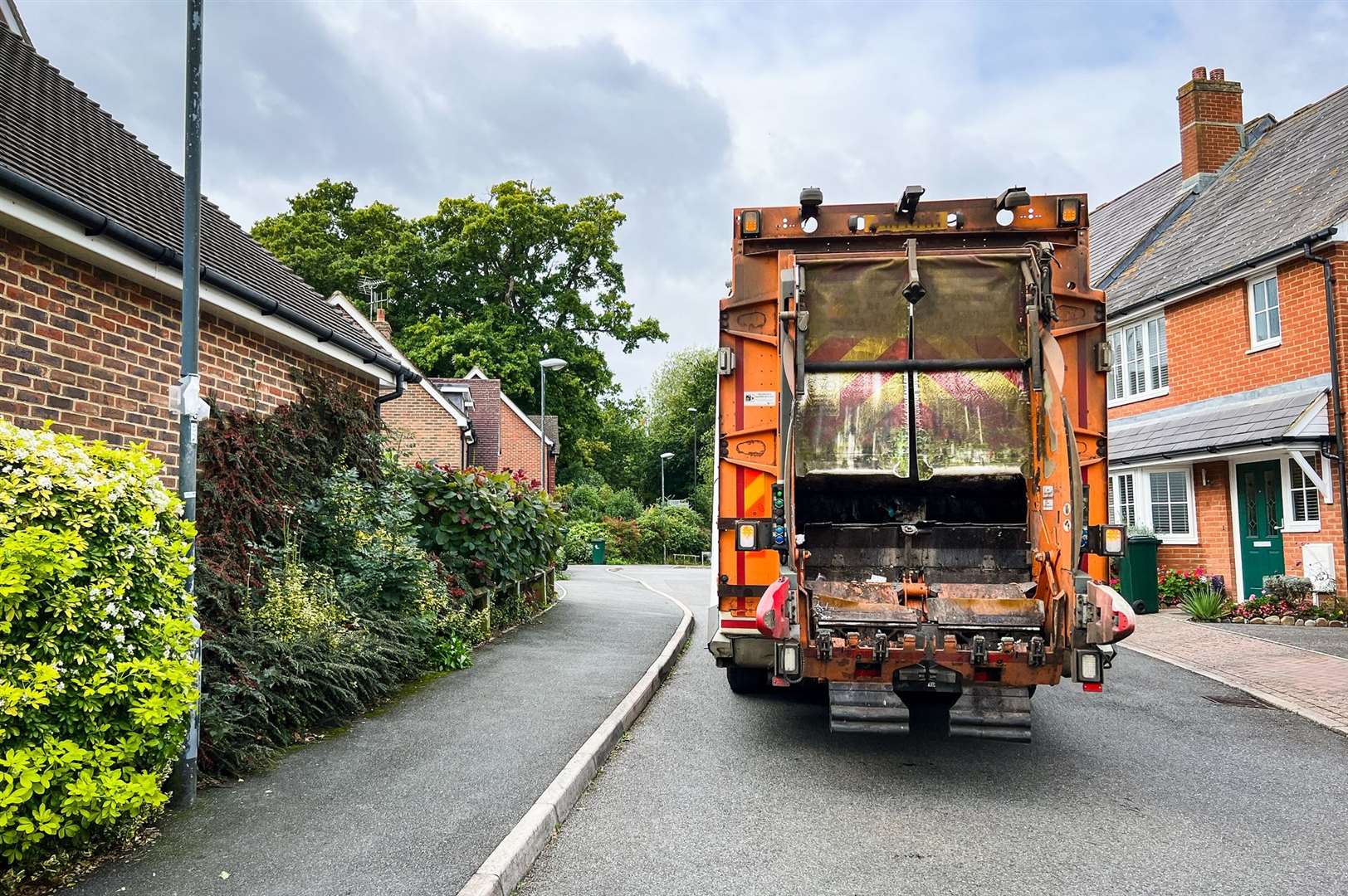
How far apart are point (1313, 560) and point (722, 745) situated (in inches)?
432

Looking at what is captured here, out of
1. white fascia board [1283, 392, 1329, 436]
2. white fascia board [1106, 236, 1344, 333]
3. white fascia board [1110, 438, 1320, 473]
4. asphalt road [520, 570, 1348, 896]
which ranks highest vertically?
white fascia board [1106, 236, 1344, 333]

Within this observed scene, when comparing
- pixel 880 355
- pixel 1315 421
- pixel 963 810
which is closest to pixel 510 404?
pixel 1315 421

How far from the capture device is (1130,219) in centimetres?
2205

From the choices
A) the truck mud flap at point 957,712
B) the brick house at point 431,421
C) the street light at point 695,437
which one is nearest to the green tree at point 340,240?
the brick house at point 431,421

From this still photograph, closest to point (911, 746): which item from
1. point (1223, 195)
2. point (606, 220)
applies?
point (1223, 195)

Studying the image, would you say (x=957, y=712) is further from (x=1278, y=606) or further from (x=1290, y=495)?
(x=1290, y=495)

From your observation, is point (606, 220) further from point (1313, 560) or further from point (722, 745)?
point (722, 745)

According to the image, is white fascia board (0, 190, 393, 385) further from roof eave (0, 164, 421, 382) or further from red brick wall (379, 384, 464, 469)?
red brick wall (379, 384, 464, 469)

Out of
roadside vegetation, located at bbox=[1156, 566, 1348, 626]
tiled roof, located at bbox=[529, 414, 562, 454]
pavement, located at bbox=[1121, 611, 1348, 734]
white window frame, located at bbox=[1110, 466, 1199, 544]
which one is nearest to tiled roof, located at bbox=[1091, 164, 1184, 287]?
white window frame, located at bbox=[1110, 466, 1199, 544]

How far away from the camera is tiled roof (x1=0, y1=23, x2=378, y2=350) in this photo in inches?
236

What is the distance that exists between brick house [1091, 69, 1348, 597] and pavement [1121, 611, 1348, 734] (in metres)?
2.27

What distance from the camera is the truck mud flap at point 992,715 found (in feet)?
15.8

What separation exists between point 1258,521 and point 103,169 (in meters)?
15.8

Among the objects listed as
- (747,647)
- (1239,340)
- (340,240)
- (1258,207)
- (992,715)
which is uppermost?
(340,240)
